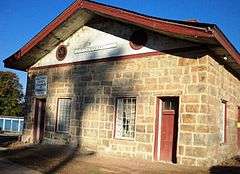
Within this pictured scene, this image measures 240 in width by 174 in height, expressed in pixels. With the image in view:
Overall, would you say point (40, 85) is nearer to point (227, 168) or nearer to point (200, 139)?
point (200, 139)

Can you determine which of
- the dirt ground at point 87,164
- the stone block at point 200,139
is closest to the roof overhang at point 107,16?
the stone block at point 200,139

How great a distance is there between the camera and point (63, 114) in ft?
55.5

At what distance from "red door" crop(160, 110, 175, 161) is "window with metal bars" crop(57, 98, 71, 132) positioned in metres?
5.29

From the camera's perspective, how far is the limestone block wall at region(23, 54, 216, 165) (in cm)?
1198

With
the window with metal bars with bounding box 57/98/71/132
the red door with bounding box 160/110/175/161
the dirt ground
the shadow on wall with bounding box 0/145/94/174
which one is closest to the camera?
the dirt ground

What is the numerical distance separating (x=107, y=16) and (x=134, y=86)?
3.13 meters

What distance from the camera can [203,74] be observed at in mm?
12008

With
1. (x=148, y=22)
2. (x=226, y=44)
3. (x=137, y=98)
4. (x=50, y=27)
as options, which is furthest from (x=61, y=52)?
(x=226, y=44)

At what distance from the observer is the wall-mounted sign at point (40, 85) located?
18109mm

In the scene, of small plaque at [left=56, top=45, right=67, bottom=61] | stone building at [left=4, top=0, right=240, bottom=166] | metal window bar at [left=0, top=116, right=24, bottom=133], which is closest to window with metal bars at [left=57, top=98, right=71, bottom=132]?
stone building at [left=4, top=0, right=240, bottom=166]

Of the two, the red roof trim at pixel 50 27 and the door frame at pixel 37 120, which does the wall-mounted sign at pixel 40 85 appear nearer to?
the door frame at pixel 37 120

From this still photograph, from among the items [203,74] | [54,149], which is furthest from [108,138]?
[203,74]

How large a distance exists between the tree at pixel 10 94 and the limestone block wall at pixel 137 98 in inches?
1303

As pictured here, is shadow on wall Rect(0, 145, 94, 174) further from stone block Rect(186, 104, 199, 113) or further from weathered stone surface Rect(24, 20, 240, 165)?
stone block Rect(186, 104, 199, 113)
